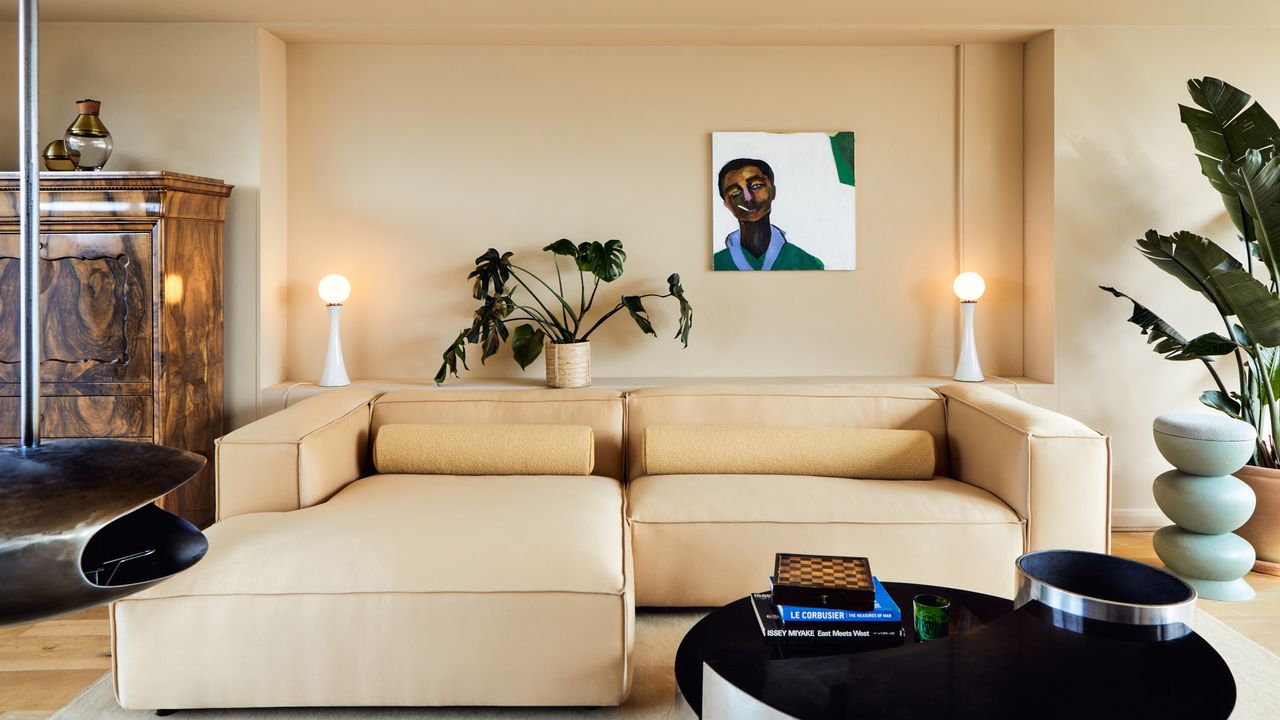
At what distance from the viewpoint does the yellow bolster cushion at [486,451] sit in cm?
308

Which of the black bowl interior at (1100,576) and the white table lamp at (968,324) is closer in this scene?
the black bowl interior at (1100,576)

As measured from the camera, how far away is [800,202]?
13.4ft

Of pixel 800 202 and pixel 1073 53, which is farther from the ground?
pixel 1073 53

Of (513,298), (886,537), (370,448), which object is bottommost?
(886,537)

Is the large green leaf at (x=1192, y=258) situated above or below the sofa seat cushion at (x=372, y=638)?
above

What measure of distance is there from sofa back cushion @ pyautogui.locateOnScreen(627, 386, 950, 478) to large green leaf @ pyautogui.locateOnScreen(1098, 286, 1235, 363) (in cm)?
90

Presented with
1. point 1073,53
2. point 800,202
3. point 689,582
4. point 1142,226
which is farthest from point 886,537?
point 1073,53

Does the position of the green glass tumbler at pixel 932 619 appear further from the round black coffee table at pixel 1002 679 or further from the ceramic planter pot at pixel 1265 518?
the ceramic planter pot at pixel 1265 518

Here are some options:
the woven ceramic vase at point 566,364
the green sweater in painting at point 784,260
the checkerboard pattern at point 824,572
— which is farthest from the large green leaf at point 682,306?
the checkerboard pattern at point 824,572

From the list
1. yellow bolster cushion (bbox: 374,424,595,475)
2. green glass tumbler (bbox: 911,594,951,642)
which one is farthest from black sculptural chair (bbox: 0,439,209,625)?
yellow bolster cushion (bbox: 374,424,595,475)

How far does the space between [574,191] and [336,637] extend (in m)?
2.49

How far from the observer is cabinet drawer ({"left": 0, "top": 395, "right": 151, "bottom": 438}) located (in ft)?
11.1

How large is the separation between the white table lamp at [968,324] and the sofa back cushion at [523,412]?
5.28 ft

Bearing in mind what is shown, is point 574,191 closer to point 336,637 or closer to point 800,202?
point 800,202
